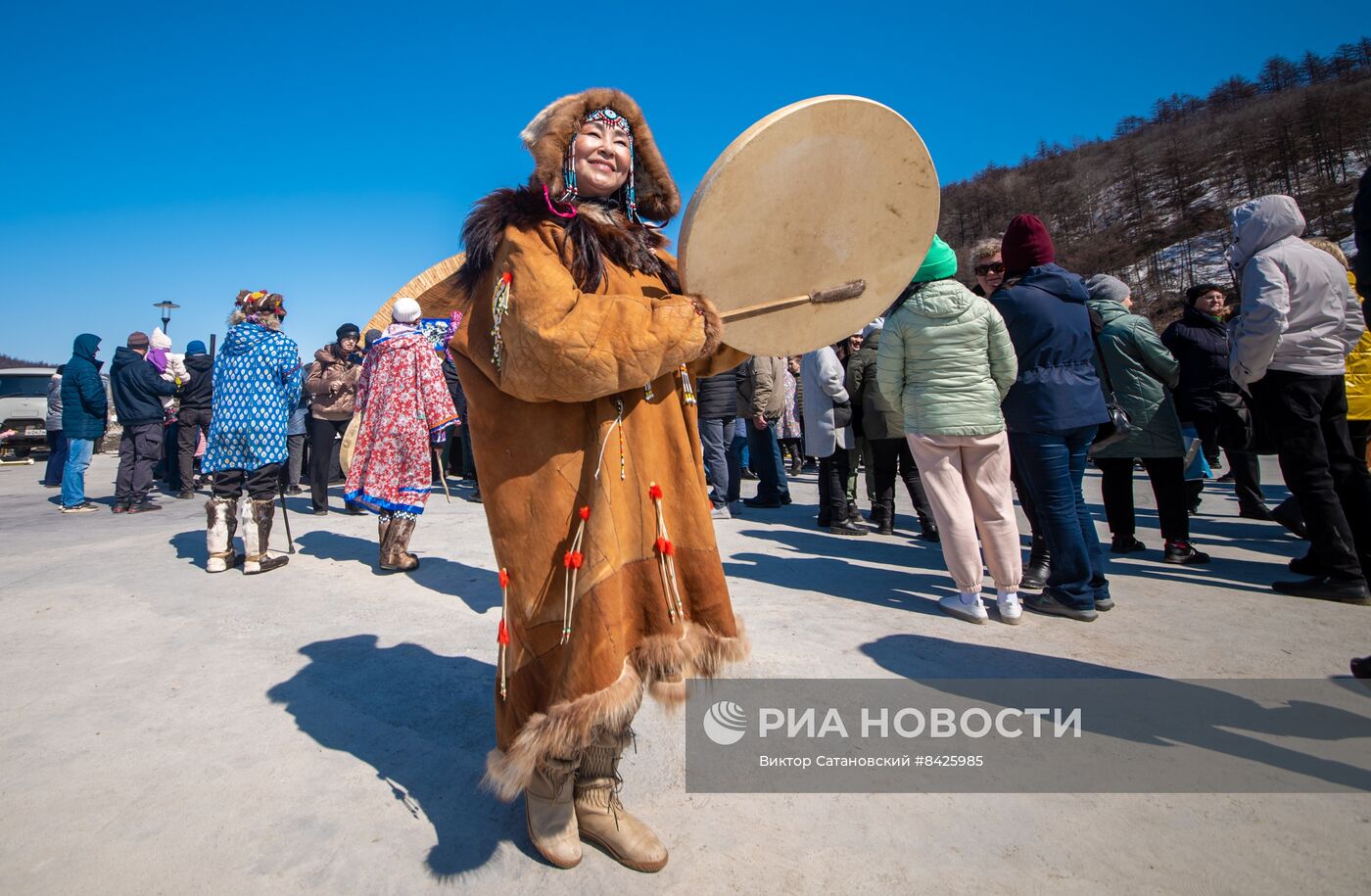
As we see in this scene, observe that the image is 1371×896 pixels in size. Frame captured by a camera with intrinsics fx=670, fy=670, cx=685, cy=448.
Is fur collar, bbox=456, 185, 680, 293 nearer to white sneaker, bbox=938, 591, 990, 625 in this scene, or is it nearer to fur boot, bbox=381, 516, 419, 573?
white sneaker, bbox=938, 591, 990, 625

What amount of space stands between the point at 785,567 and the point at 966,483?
1416mm

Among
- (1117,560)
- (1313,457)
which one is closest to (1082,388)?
(1313,457)

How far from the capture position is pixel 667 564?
1640 mm

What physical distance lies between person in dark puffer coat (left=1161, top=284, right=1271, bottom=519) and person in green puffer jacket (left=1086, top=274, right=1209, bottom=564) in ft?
0.92

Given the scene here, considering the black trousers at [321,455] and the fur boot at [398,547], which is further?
the black trousers at [321,455]

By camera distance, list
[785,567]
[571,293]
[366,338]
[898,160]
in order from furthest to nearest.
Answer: [366,338]
[785,567]
[898,160]
[571,293]

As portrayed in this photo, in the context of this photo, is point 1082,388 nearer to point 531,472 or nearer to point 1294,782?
point 1294,782

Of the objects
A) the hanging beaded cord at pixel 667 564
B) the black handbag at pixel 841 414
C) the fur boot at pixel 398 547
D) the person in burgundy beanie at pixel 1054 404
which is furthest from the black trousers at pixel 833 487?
the hanging beaded cord at pixel 667 564

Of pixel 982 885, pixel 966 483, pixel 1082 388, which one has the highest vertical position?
pixel 1082 388

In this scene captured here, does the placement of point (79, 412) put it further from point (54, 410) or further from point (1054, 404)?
point (1054, 404)

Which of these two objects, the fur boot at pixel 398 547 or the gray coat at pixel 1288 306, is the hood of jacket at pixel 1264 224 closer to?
the gray coat at pixel 1288 306

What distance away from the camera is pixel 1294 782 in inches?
79.4

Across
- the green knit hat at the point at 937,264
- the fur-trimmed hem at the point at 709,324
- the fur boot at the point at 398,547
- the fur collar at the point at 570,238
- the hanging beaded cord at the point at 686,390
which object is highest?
the green knit hat at the point at 937,264

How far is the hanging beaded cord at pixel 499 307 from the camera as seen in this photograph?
1.51m
